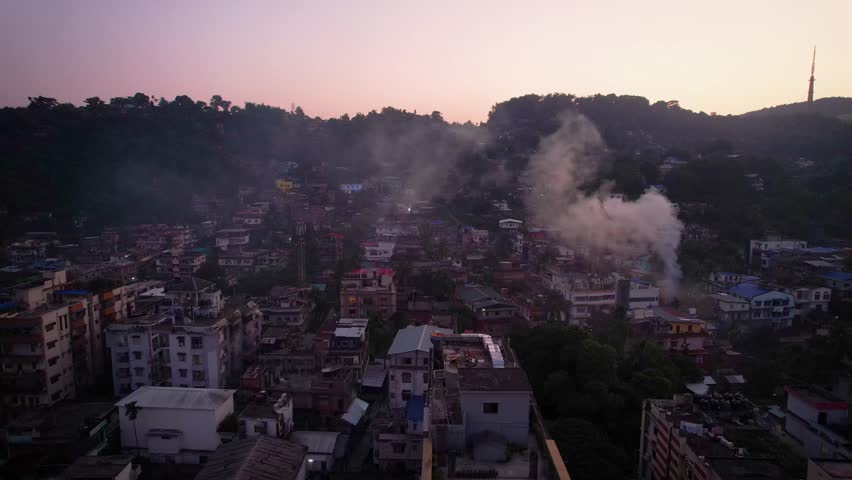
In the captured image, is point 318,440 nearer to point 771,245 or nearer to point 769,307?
point 769,307

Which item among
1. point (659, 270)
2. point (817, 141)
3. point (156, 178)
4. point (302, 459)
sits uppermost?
point (817, 141)

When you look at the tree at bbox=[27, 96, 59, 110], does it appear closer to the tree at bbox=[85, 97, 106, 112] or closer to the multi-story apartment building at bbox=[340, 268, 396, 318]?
the tree at bbox=[85, 97, 106, 112]

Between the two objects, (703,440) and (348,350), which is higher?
(703,440)

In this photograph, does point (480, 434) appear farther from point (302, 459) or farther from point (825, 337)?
point (825, 337)

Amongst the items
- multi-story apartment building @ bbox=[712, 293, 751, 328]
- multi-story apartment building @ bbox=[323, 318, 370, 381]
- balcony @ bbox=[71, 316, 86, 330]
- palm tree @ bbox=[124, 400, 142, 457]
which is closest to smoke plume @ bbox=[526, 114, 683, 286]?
multi-story apartment building @ bbox=[712, 293, 751, 328]

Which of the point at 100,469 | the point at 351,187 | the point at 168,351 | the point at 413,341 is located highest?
the point at 351,187

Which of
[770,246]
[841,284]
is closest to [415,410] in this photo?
[841,284]

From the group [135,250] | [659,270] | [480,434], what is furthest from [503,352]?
[135,250]
